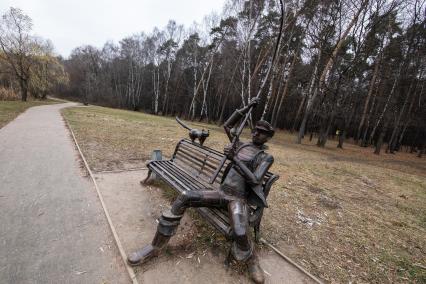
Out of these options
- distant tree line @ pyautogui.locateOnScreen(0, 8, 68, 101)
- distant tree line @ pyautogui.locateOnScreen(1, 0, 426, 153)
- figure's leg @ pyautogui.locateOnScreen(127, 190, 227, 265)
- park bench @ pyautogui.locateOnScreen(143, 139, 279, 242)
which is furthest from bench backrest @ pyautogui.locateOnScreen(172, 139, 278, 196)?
distant tree line @ pyautogui.locateOnScreen(0, 8, 68, 101)

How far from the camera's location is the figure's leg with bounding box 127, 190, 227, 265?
2.46 metres

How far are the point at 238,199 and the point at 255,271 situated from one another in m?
0.78

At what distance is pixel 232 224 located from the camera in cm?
247

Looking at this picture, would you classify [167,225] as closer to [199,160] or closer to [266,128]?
[266,128]

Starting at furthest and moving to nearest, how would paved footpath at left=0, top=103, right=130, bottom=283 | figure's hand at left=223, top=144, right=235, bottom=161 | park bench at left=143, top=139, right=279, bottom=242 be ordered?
park bench at left=143, top=139, right=279, bottom=242, figure's hand at left=223, top=144, right=235, bottom=161, paved footpath at left=0, top=103, right=130, bottom=283

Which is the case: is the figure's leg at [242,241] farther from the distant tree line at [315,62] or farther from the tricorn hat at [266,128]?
the distant tree line at [315,62]

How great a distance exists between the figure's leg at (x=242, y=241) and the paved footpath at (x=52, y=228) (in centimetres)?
115

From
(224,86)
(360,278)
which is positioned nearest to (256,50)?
(224,86)

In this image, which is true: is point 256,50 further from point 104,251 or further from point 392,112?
point 104,251

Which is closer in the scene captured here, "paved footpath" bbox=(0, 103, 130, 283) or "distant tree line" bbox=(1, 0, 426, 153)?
"paved footpath" bbox=(0, 103, 130, 283)

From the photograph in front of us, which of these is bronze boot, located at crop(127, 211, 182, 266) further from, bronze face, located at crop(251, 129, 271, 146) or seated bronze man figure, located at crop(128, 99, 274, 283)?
bronze face, located at crop(251, 129, 271, 146)

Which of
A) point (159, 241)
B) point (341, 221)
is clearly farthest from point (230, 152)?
point (341, 221)

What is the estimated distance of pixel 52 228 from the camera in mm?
2914

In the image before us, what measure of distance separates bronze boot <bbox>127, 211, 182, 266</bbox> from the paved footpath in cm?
17
